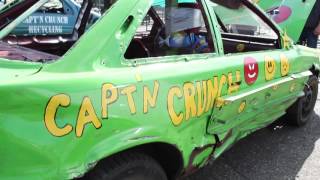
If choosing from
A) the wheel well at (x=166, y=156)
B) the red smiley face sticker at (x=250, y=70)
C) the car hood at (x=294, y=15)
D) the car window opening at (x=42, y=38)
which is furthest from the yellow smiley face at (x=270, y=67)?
the car hood at (x=294, y=15)

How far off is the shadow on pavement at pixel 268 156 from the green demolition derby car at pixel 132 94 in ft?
1.44

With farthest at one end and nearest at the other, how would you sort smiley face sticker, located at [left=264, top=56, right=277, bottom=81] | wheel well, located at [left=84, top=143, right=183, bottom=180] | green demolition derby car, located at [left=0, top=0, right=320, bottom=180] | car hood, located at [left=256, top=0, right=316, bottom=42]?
1. car hood, located at [left=256, top=0, right=316, bottom=42]
2. smiley face sticker, located at [left=264, top=56, right=277, bottom=81]
3. wheel well, located at [left=84, top=143, right=183, bottom=180]
4. green demolition derby car, located at [left=0, top=0, right=320, bottom=180]

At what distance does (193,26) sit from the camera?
322 centimetres

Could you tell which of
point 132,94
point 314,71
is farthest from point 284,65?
point 132,94

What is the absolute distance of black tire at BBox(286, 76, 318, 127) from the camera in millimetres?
4777

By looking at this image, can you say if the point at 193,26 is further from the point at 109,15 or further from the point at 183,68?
the point at 109,15

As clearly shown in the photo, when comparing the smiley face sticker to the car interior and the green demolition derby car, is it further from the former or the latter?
the car interior

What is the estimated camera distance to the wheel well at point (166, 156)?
2555mm

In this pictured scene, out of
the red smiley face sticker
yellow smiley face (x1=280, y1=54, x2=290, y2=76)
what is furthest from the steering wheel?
yellow smiley face (x1=280, y1=54, x2=290, y2=76)

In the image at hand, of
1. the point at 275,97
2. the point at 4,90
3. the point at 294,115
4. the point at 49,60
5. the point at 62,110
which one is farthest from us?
the point at 294,115

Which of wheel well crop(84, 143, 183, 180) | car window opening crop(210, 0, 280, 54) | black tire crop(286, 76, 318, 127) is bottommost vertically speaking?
black tire crop(286, 76, 318, 127)

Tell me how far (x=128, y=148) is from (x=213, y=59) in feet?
3.33

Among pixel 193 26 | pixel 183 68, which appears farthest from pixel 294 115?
pixel 183 68

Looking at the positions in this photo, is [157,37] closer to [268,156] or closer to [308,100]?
[268,156]
